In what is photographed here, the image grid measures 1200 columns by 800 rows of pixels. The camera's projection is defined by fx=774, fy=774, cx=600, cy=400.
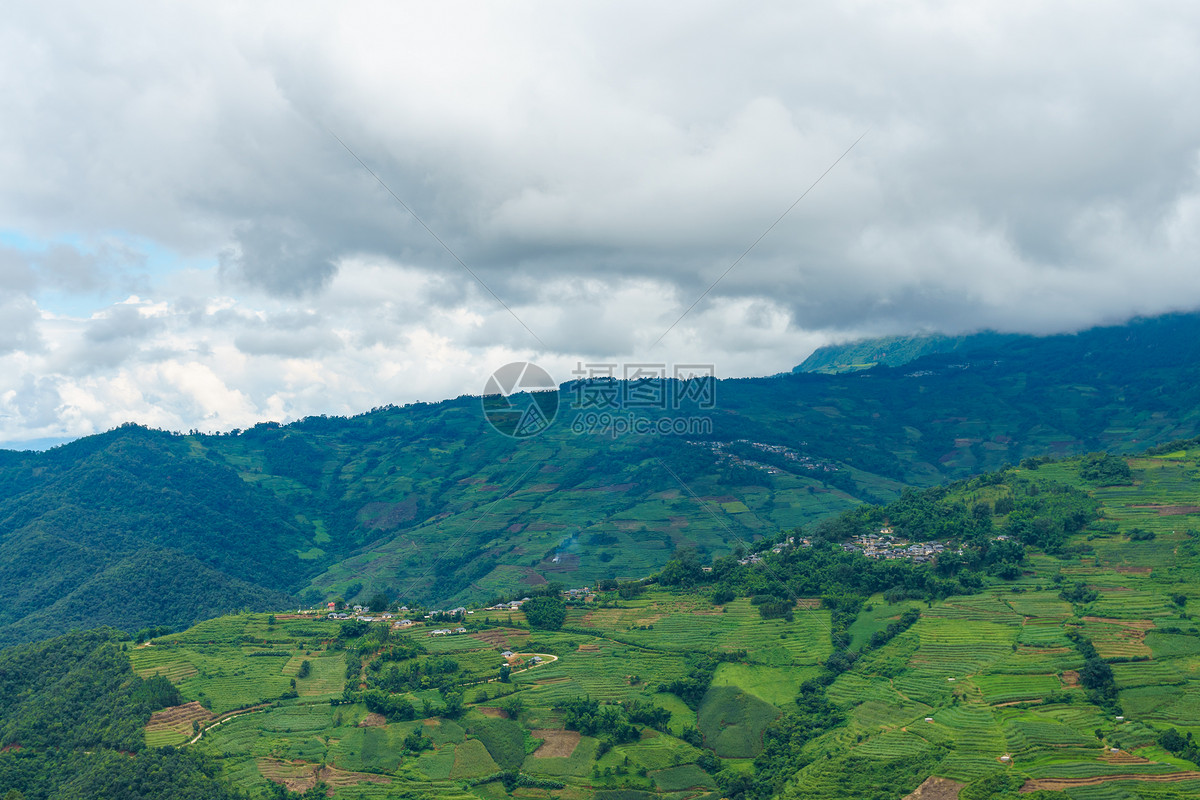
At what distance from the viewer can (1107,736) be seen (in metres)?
46.4

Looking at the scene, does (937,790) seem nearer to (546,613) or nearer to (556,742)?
(556,742)

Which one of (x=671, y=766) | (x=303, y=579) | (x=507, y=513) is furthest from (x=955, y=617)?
(x=303, y=579)

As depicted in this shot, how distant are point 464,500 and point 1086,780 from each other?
13647 centimetres

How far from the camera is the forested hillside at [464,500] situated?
122m

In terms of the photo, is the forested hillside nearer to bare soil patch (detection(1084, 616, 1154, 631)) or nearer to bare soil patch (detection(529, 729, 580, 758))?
bare soil patch (detection(529, 729, 580, 758))

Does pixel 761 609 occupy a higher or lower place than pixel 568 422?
lower

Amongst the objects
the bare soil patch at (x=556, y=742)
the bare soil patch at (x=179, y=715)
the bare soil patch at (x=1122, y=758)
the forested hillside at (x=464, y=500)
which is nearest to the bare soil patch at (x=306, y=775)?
the bare soil patch at (x=179, y=715)

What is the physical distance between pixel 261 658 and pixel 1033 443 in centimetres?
16950

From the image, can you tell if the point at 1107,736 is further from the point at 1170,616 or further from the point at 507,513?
the point at 507,513

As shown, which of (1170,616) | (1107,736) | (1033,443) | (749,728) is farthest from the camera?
(1033,443)

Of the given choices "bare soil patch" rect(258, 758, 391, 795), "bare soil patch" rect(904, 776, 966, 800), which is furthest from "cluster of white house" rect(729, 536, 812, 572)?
"bare soil patch" rect(258, 758, 391, 795)

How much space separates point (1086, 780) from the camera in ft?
140

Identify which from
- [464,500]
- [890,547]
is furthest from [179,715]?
[464,500]

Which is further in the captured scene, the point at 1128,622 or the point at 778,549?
the point at 778,549
